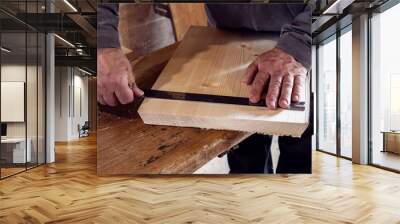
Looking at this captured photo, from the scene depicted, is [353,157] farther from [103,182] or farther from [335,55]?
[103,182]

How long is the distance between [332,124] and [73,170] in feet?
20.7

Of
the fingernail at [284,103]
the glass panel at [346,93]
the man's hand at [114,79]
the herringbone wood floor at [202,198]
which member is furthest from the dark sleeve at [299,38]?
the glass panel at [346,93]

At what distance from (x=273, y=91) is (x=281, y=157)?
1123mm

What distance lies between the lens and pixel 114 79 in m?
6.25

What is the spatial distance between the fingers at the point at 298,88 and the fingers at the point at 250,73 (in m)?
0.67

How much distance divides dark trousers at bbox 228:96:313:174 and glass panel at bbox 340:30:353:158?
277cm

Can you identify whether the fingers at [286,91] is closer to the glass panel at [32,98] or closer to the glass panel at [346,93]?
the glass panel at [346,93]

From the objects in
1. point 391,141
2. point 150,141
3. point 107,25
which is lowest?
point 391,141

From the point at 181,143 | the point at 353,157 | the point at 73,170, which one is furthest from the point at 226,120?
the point at 353,157

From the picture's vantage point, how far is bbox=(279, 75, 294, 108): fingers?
5.95m

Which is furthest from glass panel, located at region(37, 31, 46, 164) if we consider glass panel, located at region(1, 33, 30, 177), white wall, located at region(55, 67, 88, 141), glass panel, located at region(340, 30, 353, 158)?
white wall, located at region(55, 67, 88, 141)

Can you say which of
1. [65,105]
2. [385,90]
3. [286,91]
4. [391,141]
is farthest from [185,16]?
[65,105]

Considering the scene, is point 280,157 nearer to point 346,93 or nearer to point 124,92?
point 124,92

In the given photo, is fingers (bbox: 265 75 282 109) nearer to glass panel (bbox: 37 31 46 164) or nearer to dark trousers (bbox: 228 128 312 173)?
dark trousers (bbox: 228 128 312 173)
